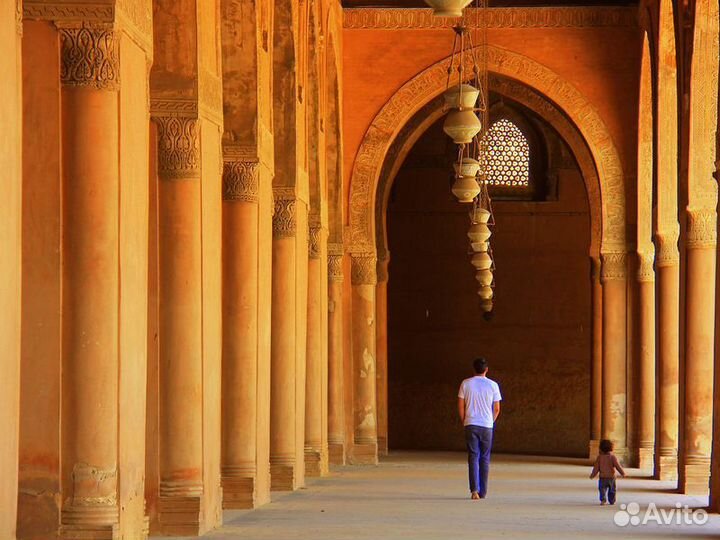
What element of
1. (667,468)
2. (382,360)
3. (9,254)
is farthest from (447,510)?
(382,360)

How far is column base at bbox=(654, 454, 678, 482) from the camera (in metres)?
20.7

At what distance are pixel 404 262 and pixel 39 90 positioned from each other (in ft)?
91.9

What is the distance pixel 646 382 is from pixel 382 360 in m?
5.85

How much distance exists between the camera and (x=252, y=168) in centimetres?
1423

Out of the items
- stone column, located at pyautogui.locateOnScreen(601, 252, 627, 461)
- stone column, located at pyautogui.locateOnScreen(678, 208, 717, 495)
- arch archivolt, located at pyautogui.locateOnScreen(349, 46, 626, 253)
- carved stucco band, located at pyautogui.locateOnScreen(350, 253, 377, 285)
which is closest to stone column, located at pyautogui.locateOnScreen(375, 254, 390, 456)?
carved stucco band, located at pyautogui.locateOnScreen(350, 253, 377, 285)

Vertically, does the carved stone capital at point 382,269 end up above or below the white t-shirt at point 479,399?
above

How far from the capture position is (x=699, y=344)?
1725 centimetres

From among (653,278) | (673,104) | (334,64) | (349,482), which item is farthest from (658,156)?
(349,482)

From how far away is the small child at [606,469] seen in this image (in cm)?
1445

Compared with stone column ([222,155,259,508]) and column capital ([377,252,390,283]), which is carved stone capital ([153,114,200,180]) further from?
column capital ([377,252,390,283])

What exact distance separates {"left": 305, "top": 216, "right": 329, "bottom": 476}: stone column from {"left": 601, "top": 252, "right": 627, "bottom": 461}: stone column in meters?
6.79

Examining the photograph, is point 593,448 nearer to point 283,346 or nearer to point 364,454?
point 364,454

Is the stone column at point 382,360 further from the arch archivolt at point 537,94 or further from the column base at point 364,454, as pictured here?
the arch archivolt at point 537,94

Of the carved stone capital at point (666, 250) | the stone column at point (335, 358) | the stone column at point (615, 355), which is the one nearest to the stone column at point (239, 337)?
the stone column at point (335, 358)
